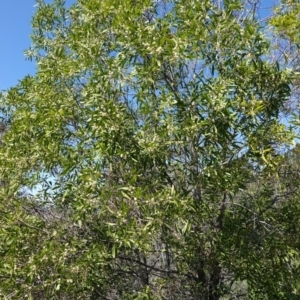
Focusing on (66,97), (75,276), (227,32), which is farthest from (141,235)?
(227,32)

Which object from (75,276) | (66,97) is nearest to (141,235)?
(75,276)

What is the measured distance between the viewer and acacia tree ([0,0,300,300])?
338 cm

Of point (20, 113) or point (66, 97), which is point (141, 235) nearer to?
point (66, 97)

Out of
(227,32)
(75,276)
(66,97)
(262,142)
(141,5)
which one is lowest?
(75,276)

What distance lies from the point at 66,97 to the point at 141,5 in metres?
1.02

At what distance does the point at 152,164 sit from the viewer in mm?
3537

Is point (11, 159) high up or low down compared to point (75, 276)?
up

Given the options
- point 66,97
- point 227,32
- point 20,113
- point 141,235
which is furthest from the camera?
point 20,113

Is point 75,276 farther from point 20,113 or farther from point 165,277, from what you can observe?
point 20,113

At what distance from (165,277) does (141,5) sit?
96.2 inches

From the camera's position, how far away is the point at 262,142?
347 cm

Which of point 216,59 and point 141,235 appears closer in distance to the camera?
point 141,235

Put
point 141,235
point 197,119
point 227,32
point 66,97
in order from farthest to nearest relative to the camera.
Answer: point 66,97
point 227,32
point 197,119
point 141,235

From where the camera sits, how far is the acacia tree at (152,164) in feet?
11.1
